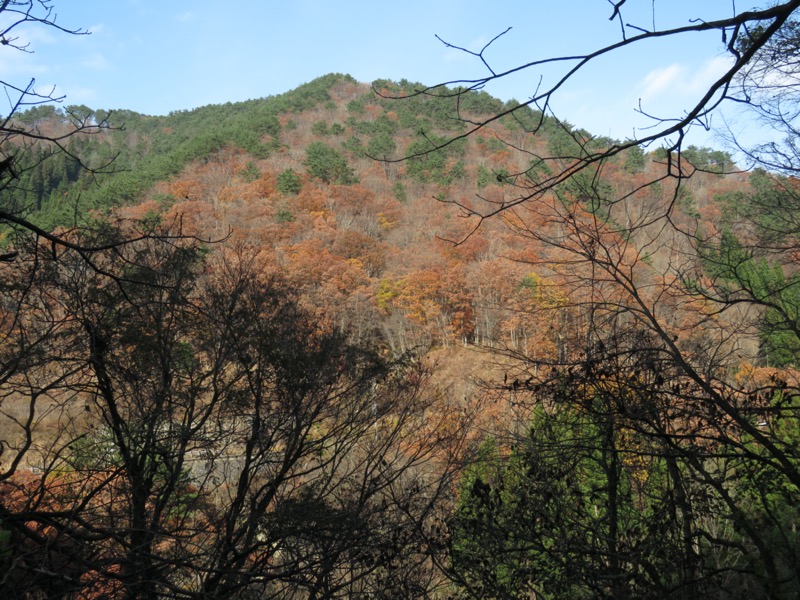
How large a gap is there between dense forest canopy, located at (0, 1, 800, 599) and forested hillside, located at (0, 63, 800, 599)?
0.05 meters

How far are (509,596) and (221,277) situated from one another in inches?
221

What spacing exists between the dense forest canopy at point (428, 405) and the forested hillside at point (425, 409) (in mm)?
49

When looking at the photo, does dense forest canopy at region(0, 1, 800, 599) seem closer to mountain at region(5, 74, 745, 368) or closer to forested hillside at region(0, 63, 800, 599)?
forested hillside at region(0, 63, 800, 599)

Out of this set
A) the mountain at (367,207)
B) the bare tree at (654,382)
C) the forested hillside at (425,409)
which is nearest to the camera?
the bare tree at (654,382)

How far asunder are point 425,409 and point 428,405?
2.15 metres

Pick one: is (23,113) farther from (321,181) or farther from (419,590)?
(321,181)

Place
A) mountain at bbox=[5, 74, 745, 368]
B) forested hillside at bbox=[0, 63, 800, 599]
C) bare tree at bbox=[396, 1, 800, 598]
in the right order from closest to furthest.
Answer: bare tree at bbox=[396, 1, 800, 598]
forested hillside at bbox=[0, 63, 800, 599]
mountain at bbox=[5, 74, 745, 368]

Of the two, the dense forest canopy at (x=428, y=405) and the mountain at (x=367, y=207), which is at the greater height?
the mountain at (x=367, y=207)

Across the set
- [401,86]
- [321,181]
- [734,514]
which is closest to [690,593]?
[734,514]

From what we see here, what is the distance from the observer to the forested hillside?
2.51m

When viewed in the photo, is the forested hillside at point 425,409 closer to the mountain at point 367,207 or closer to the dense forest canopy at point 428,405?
the dense forest canopy at point 428,405

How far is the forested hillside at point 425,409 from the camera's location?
2512 mm

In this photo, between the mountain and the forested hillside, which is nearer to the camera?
the forested hillside

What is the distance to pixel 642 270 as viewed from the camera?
28.2 ft
